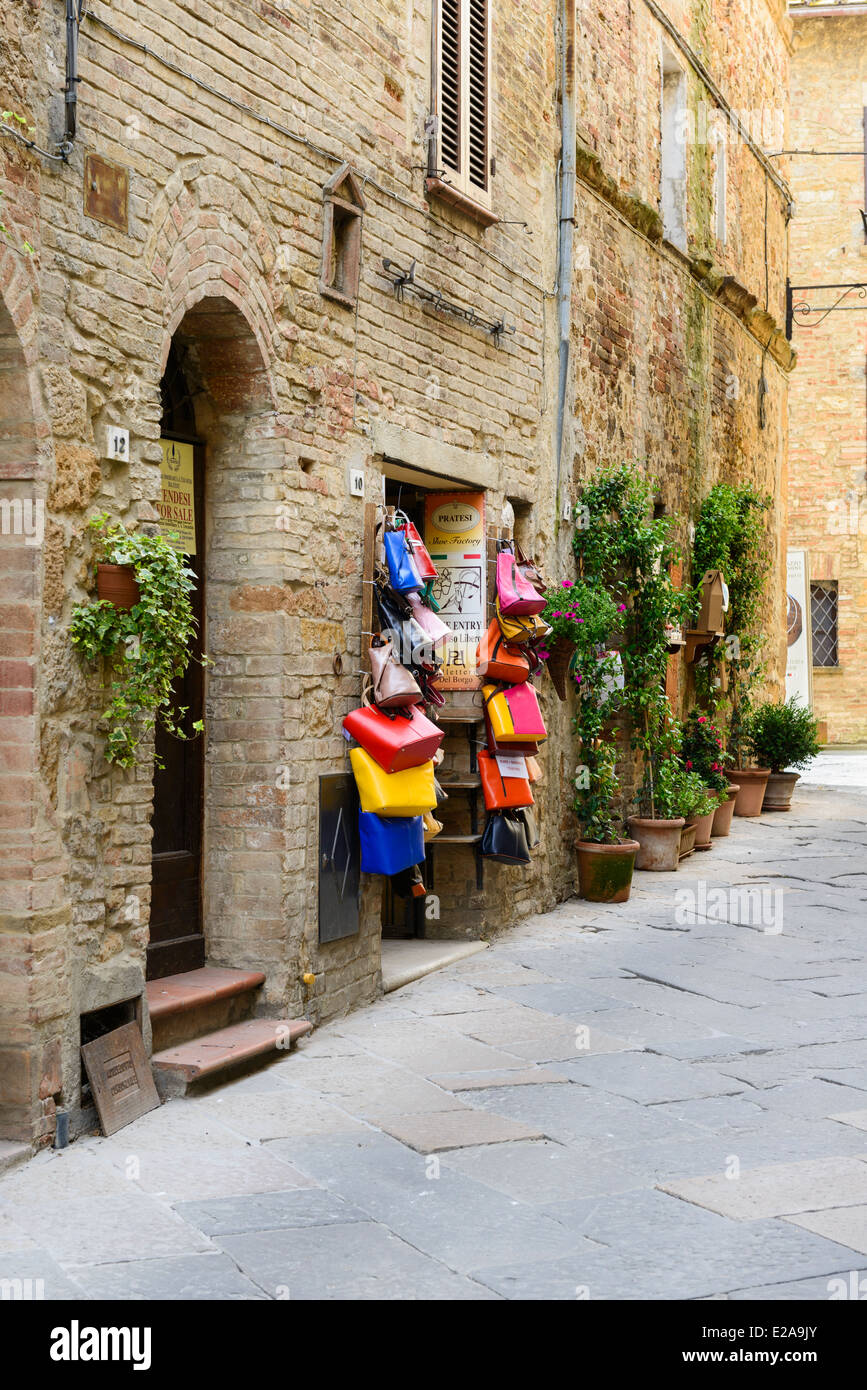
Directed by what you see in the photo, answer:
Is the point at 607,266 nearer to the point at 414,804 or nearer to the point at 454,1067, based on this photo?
the point at 414,804

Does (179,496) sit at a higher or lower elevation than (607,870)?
higher

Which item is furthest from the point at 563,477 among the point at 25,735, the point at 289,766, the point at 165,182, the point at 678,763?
the point at 25,735

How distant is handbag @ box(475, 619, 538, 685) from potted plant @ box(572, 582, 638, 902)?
0.91 metres

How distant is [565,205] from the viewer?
858 cm

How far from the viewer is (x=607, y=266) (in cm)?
959

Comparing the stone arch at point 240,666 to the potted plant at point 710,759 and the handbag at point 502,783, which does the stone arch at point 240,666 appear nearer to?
the handbag at point 502,783

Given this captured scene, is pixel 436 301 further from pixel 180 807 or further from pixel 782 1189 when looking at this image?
pixel 782 1189

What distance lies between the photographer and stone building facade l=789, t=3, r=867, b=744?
862 inches

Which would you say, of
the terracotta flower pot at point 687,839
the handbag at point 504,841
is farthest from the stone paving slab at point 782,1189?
the terracotta flower pot at point 687,839

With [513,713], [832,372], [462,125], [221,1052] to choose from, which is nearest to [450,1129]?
[221,1052]

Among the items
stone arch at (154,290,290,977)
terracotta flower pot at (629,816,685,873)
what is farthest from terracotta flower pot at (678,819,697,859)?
stone arch at (154,290,290,977)

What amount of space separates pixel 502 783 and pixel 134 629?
3.47 meters

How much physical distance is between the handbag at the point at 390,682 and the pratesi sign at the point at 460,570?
1.55 metres

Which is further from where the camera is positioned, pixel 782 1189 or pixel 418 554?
pixel 418 554
